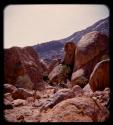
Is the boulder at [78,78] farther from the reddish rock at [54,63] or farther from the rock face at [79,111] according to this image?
the rock face at [79,111]

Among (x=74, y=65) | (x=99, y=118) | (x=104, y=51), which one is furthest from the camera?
(x=74, y=65)

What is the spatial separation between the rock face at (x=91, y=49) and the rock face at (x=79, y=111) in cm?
833

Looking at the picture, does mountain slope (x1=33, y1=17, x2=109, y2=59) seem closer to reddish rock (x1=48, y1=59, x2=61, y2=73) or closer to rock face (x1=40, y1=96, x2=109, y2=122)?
reddish rock (x1=48, y1=59, x2=61, y2=73)

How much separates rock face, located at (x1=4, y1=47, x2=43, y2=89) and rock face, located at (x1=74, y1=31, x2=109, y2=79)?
3133 mm

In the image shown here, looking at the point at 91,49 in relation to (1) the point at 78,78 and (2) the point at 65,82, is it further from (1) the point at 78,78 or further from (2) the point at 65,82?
(2) the point at 65,82

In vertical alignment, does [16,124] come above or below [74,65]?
above

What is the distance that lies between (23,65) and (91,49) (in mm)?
4119

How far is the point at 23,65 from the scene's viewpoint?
674 inches

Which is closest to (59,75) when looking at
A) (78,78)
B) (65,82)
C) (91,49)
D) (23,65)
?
(65,82)

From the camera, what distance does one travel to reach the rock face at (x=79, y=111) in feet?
17.6

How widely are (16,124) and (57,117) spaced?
1355mm

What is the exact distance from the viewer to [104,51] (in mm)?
14430
